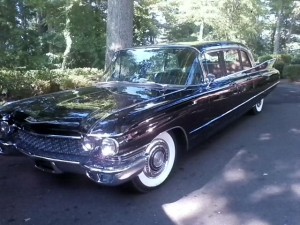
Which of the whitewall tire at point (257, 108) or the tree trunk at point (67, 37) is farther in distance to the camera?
the tree trunk at point (67, 37)

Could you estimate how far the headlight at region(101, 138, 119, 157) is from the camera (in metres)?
3.07

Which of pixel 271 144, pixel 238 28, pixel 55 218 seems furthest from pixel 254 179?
pixel 238 28

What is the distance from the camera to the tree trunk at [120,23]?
779 cm

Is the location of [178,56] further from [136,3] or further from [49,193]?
[136,3]

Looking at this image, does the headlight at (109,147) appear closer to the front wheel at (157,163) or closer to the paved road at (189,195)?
the front wheel at (157,163)

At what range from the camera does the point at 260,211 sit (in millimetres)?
3191

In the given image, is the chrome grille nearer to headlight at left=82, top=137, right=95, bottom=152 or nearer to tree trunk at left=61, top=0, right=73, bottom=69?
headlight at left=82, top=137, right=95, bottom=152

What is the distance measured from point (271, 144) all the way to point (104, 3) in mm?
15077

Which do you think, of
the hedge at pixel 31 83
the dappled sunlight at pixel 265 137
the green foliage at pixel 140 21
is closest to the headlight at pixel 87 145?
the dappled sunlight at pixel 265 137

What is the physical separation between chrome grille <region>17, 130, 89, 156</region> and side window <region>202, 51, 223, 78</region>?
86.3 inches

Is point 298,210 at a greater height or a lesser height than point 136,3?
lesser

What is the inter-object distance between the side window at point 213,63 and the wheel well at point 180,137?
1.08 m

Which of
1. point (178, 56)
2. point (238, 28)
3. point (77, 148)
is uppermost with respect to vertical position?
point (238, 28)

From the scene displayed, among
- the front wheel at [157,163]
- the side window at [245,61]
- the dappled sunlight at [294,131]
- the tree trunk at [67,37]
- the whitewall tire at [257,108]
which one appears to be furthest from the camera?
the tree trunk at [67,37]
